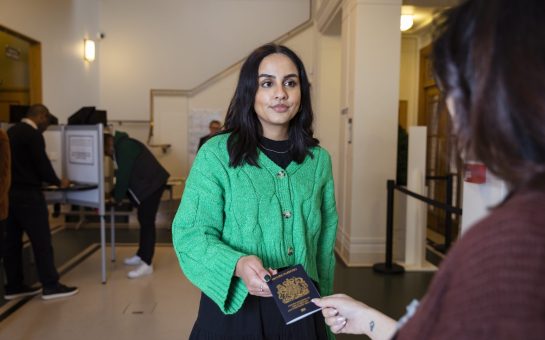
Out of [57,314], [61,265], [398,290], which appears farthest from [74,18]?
[398,290]

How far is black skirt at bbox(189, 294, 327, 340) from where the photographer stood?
1.34 metres

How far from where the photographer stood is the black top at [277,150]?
1.47 metres

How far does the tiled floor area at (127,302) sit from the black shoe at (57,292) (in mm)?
76

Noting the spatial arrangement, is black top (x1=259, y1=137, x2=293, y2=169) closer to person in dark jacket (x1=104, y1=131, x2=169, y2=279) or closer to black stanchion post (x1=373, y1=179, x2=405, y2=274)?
black stanchion post (x1=373, y1=179, x2=405, y2=274)

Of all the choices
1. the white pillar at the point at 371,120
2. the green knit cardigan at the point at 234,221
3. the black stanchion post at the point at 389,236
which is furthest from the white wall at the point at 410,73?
the green knit cardigan at the point at 234,221

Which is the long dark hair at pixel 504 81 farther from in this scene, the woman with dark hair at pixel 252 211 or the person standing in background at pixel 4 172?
the person standing in background at pixel 4 172

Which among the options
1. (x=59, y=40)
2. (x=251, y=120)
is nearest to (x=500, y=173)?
(x=251, y=120)

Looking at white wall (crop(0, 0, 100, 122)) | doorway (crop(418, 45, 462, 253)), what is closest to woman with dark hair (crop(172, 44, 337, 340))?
doorway (crop(418, 45, 462, 253))

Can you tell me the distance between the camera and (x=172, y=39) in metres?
10.8

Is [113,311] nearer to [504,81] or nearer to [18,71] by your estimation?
[504,81]

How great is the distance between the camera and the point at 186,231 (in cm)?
132

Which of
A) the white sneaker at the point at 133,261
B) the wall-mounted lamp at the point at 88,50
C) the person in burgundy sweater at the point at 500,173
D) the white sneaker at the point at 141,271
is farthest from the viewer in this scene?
the wall-mounted lamp at the point at 88,50

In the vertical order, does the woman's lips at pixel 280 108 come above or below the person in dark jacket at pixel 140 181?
above

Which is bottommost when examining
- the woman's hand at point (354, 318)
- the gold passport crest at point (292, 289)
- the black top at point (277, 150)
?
the woman's hand at point (354, 318)
